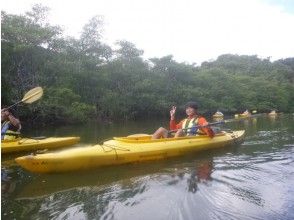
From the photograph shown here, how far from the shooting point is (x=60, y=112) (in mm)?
17438

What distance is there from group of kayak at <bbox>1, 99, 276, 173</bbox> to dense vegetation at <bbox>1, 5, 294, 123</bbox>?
880cm

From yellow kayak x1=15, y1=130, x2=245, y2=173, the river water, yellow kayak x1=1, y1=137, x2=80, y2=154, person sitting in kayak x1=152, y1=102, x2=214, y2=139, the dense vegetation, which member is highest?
the dense vegetation

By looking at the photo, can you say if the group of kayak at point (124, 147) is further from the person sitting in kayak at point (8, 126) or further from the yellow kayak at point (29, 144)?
the person sitting in kayak at point (8, 126)

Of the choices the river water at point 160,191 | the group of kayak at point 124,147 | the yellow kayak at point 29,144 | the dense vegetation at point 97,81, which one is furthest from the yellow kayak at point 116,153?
the dense vegetation at point 97,81

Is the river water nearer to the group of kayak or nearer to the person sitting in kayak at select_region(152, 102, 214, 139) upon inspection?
the group of kayak

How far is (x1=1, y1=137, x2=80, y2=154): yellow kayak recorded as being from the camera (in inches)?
289

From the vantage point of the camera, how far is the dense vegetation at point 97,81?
661 inches

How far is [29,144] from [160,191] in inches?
163

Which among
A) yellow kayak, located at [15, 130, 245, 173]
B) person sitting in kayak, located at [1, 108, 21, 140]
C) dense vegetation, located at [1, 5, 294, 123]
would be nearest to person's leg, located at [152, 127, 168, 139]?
yellow kayak, located at [15, 130, 245, 173]

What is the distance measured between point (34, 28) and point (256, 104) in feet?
89.8

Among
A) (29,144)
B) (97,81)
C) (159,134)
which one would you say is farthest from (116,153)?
(97,81)

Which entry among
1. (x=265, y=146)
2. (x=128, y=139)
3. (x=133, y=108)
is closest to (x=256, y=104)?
(x=133, y=108)

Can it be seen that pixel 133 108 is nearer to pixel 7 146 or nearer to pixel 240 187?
pixel 7 146

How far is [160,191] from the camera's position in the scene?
4.70 meters
